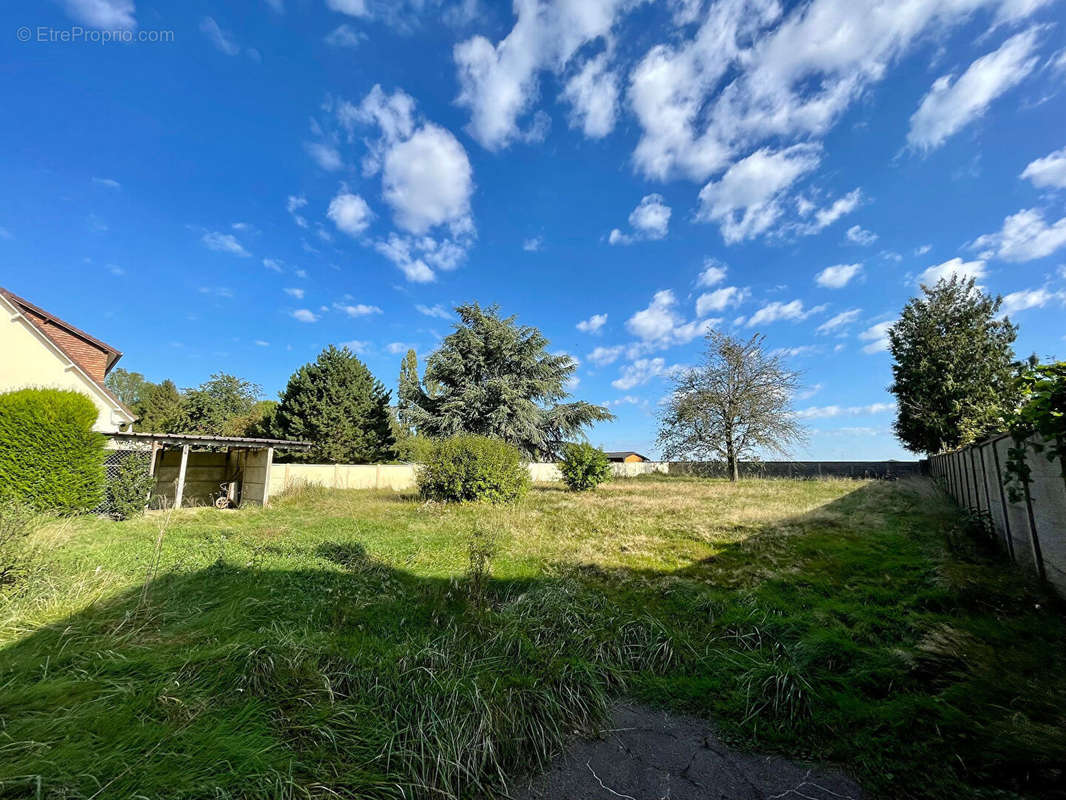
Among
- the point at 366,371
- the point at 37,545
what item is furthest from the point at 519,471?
the point at 366,371

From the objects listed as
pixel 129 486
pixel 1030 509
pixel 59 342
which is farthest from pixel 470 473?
pixel 59 342

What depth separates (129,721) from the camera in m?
2.12

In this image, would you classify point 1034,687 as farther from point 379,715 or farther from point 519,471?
point 519,471

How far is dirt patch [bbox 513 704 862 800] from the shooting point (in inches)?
81.1

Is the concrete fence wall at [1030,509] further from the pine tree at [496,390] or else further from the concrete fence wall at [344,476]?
the pine tree at [496,390]

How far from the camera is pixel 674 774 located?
2215 mm

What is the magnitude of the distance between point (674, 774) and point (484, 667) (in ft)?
4.35

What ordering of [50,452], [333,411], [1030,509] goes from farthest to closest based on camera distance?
[333,411], [50,452], [1030,509]

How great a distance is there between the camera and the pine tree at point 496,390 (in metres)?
22.4

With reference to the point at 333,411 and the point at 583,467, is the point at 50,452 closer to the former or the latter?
the point at 333,411

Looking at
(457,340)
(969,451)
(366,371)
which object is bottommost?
(969,451)

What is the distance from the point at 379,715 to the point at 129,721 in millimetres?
1189

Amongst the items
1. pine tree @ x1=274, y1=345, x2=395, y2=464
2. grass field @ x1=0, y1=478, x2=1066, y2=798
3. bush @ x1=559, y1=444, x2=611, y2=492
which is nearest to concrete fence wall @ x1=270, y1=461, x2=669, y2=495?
bush @ x1=559, y1=444, x2=611, y2=492

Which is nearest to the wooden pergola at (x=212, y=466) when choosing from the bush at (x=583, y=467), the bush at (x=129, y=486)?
the bush at (x=129, y=486)
